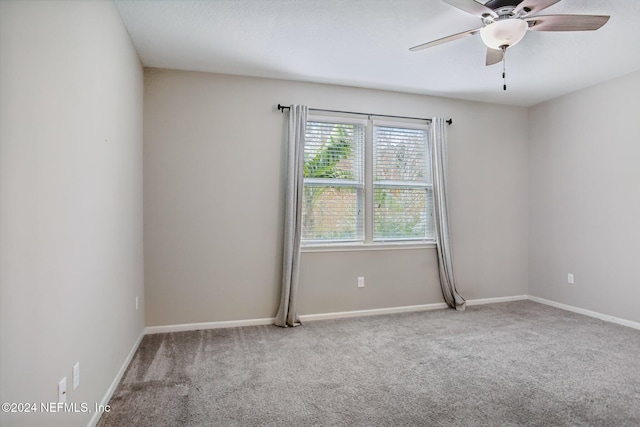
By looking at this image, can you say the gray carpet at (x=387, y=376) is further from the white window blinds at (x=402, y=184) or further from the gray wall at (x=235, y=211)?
the white window blinds at (x=402, y=184)

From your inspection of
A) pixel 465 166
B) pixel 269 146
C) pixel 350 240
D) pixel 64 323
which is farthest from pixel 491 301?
pixel 64 323

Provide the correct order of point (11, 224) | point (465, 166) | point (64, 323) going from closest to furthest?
point (11, 224)
point (64, 323)
point (465, 166)

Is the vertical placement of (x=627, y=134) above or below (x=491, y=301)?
above

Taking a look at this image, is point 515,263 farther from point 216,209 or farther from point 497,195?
point 216,209

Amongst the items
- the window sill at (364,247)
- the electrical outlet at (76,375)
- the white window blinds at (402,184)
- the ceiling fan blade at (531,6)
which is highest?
the ceiling fan blade at (531,6)

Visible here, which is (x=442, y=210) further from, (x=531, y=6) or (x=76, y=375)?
(x=76, y=375)

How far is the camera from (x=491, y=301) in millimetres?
4527

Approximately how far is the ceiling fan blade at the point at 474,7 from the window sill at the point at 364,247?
2484 mm

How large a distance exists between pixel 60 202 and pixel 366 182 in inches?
120

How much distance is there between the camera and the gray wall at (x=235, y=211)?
342 centimetres

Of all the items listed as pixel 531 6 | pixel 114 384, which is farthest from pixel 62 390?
pixel 531 6

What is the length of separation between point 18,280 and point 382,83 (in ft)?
11.9

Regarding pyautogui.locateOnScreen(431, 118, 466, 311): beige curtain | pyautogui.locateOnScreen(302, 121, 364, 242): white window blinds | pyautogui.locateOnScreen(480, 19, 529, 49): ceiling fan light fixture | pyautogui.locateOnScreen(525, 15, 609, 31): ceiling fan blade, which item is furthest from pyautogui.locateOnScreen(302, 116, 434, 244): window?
pyautogui.locateOnScreen(525, 15, 609, 31): ceiling fan blade

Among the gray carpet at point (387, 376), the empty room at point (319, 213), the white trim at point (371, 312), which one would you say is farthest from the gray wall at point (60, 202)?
the white trim at point (371, 312)
